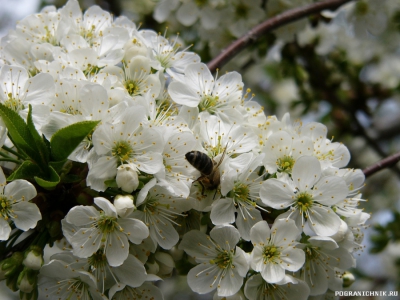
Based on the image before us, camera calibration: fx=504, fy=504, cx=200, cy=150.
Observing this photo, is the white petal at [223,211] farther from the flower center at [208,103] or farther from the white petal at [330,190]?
the flower center at [208,103]

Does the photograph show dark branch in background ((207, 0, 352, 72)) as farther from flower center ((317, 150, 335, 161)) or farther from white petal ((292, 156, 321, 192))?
white petal ((292, 156, 321, 192))

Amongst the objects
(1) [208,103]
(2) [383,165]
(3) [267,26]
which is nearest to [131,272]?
(1) [208,103]

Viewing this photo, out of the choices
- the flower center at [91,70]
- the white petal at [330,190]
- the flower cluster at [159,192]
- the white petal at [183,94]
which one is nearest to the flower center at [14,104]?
the flower cluster at [159,192]

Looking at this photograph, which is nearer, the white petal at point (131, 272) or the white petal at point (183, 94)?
the white petal at point (131, 272)

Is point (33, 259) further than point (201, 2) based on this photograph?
No

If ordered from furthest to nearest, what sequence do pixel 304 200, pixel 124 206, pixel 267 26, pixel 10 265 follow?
1. pixel 267 26
2. pixel 304 200
3. pixel 10 265
4. pixel 124 206

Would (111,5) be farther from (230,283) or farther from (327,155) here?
(230,283)

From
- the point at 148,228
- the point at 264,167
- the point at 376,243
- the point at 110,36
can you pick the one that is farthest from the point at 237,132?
the point at 376,243
